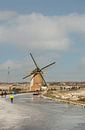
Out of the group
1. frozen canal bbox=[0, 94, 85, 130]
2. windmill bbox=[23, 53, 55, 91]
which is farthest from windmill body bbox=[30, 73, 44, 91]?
frozen canal bbox=[0, 94, 85, 130]

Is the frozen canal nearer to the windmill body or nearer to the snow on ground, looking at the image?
the snow on ground

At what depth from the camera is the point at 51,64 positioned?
648 feet

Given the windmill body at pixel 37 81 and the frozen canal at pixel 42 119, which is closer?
the frozen canal at pixel 42 119

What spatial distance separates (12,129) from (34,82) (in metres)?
138

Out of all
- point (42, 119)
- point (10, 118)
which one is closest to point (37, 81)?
point (10, 118)

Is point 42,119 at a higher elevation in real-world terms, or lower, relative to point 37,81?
lower

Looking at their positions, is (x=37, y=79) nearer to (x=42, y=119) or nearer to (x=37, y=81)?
(x=37, y=81)

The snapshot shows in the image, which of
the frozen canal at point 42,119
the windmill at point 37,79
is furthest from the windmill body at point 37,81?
the frozen canal at point 42,119

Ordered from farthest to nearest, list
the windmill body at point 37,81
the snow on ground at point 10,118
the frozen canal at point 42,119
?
1. the windmill body at point 37,81
2. the snow on ground at point 10,118
3. the frozen canal at point 42,119

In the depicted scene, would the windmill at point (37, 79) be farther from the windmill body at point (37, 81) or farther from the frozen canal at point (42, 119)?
the frozen canal at point (42, 119)

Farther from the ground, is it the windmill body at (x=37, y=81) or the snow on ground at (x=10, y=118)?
the windmill body at (x=37, y=81)

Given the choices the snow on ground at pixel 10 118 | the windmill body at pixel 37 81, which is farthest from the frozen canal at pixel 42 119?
the windmill body at pixel 37 81

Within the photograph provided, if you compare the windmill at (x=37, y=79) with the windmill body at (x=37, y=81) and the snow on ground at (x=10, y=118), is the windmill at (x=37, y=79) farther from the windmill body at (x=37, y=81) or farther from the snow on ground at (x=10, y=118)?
the snow on ground at (x=10, y=118)

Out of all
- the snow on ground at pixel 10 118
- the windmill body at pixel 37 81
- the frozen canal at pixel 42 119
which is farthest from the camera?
the windmill body at pixel 37 81
